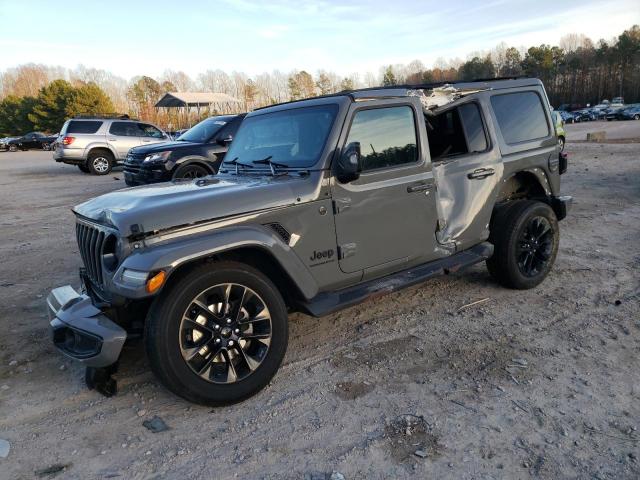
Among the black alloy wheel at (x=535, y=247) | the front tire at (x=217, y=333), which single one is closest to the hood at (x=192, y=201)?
the front tire at (x=217, y=333)

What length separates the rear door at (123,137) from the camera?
1742 centimetres

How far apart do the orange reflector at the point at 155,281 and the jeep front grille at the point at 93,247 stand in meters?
0.57

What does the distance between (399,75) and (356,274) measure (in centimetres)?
10436

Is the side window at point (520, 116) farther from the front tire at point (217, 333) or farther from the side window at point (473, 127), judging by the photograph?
the front tire at point (217, 333)

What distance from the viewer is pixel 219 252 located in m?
3.17

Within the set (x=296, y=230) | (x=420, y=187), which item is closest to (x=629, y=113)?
(x=420, y=187)

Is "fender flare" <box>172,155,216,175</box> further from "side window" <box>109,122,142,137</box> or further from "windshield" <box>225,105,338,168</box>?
"side window" <box>109,122,142,137</box>

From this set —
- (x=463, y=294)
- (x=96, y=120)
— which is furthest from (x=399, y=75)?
(x=463, y=294)

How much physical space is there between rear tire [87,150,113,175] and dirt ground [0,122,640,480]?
13065mm

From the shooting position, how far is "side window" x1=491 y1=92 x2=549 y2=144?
4945 millimetres

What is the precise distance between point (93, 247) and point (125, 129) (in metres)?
15.8

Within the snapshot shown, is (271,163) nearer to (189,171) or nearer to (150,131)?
(189,171)

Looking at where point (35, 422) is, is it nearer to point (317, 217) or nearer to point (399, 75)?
point (317, 217)

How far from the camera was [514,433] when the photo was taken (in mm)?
2863
